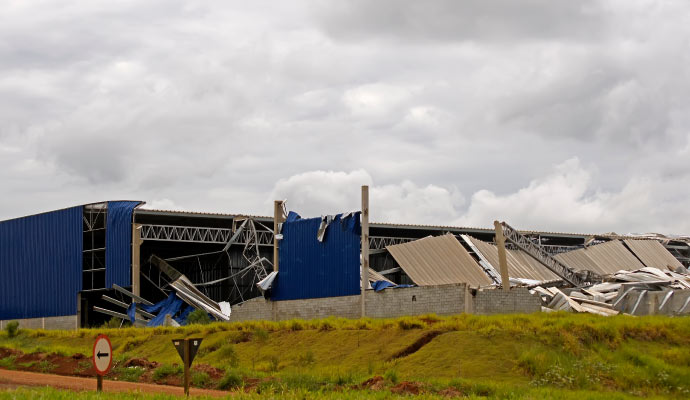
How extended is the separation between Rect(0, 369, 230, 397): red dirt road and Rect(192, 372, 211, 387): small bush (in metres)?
0.51

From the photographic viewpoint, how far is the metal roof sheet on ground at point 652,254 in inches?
3019

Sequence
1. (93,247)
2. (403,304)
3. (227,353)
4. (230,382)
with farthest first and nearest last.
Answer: (93,247), (403,304), (227,353), (230,382)

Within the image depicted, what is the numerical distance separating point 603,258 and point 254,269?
30.5m

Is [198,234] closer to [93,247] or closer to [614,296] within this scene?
[93,247]

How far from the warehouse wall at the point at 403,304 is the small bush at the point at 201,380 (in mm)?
18749

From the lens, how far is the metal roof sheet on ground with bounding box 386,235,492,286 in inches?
2227

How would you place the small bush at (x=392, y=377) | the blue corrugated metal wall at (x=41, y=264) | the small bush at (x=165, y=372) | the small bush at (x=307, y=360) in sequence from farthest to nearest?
the blue corrugated metal wall at (x=41, y=264)
the small bush at (x=307, y=360)
the small bush at (x=165, y=372)
the small bush at (x=392, y=377)

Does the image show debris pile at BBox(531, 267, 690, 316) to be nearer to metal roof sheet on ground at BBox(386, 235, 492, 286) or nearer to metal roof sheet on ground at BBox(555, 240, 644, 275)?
metal roof sheet on ground at BBox(386, 235, 492, 286)

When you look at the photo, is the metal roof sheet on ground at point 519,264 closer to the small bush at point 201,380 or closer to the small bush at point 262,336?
the small bush at point 262,336

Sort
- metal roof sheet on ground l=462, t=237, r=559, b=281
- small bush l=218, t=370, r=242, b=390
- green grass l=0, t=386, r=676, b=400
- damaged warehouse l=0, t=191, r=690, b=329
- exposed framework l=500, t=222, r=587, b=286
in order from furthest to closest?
exposed framework l=500, t=222, r=587, b=286
metal roof sheet on ground l=462, t=237, r=559, b=281
damaged warehouse l=0, t=191, r=690, b=329
small bush l=218, t=370, r=242, b=390
green grass l=0, t=386, r=676, b=400

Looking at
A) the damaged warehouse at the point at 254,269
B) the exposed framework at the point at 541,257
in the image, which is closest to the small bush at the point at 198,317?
the damaged warehouse at the point at 254,269

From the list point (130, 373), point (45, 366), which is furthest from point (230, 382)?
point (45, 366)

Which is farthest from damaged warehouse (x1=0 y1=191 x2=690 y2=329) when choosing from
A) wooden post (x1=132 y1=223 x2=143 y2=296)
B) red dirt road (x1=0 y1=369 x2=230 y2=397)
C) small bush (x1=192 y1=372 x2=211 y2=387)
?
red dirt road (x1=0 y1=369 x2=230 y2=397)

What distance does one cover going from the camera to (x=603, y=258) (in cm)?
7294
